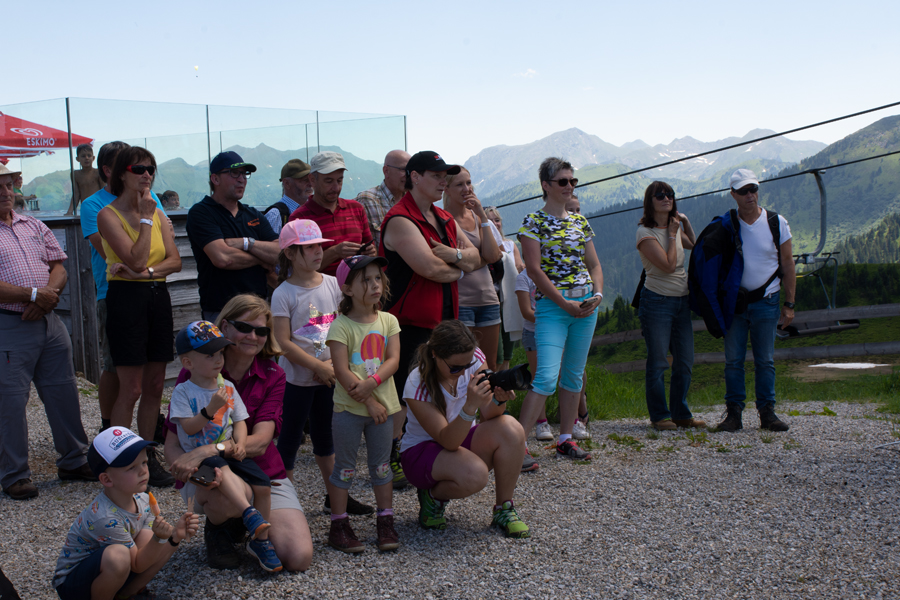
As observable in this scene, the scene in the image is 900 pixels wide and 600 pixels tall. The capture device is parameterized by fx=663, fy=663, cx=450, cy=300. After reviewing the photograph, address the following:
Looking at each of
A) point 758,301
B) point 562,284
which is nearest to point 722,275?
point 758,301

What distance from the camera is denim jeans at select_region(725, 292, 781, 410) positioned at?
16.7 ft

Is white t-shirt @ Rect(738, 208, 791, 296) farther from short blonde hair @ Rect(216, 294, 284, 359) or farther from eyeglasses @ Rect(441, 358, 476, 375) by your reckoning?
short blonde hair @ Rect(216, 294, 284, 359)

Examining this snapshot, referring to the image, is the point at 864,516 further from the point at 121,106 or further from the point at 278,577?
the point at 121,106

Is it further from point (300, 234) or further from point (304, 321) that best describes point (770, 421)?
point (300, 234)

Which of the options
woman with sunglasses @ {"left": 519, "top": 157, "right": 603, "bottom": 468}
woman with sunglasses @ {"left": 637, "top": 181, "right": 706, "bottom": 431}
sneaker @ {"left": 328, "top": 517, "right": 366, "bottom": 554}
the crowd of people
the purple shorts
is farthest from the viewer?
woman with sunglasses @ {"left": 637, "top": 181, "right": 706, "bottom": 431}

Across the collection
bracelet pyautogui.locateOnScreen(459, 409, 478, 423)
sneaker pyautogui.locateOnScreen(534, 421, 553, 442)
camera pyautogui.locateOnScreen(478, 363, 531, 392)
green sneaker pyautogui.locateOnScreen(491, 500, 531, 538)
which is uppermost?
camera pyautogui.locateOnScreen(478, 363, 531, 392)

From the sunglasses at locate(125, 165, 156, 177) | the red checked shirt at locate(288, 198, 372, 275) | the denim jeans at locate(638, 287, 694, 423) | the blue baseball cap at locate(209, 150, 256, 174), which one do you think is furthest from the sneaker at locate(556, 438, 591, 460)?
the sunglasses at locate(125, 165, 156, 177)

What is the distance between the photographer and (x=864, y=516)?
3309 mm

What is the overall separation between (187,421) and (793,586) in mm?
2518

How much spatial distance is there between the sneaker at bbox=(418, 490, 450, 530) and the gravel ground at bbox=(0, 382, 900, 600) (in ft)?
0.22

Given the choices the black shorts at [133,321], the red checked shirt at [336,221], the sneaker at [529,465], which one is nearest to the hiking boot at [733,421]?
the sneaker at [529,465]

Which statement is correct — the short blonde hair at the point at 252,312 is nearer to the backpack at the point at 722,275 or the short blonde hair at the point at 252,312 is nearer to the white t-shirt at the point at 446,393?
the white t-shirt at the point at 446,393

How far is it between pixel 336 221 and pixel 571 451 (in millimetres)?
2217

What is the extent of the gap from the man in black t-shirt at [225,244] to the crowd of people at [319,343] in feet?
0.04
